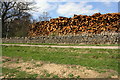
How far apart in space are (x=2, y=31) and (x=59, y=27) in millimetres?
14140

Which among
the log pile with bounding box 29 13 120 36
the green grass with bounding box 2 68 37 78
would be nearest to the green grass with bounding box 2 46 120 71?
the green grass with bounding box 2 68 37 78

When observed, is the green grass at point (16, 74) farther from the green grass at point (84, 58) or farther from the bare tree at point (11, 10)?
the bare tree at point (11, 10)

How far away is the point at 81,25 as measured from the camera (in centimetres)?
1791

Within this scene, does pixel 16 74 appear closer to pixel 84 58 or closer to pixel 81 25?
pixel 84 58

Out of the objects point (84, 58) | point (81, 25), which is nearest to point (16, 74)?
point (84, 58)

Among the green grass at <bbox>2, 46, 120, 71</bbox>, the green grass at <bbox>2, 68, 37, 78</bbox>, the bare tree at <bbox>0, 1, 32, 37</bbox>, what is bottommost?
the green grass at <bbox>2, 68, 37, 78</bbox>

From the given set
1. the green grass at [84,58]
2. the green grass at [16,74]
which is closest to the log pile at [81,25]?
the green grass at [84,58]

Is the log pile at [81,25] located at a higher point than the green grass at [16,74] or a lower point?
higher

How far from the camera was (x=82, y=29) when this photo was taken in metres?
17.3

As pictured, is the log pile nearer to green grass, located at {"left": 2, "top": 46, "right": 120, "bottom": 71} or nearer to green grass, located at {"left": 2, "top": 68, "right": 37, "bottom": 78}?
green grass, located at {"left": 2, "top": 46, "right": 120, "bottom": 71}

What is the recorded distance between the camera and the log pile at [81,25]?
A: 1618 cm

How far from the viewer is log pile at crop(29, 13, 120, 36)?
16.2 meters

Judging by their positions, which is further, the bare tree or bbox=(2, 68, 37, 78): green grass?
the bare tree

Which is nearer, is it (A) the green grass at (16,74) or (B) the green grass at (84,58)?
(A) the green grass at (16,74)
